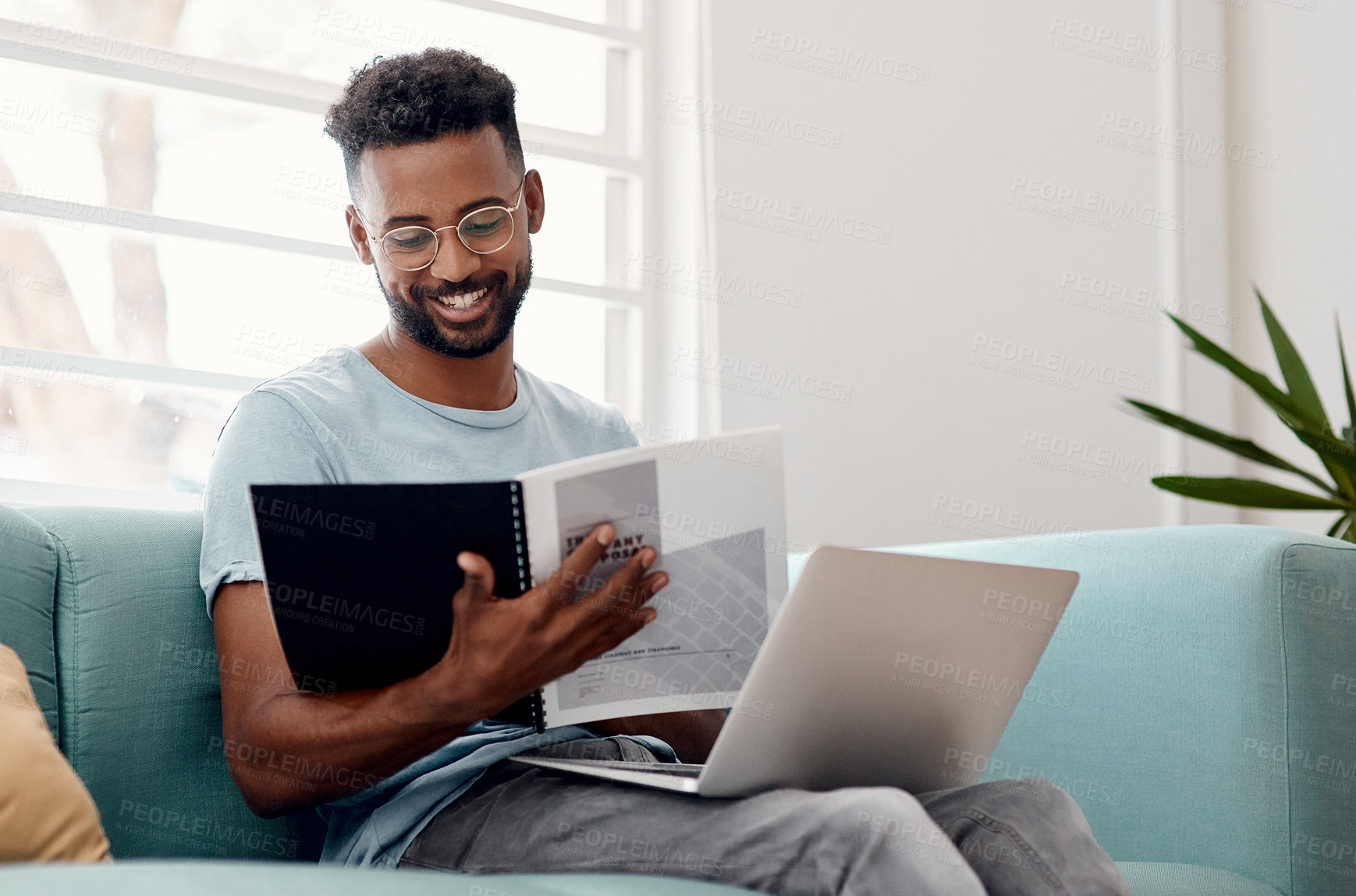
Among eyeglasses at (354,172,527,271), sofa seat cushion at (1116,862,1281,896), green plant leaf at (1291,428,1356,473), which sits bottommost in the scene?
sofa seat cushion at (1116,862,1281,896)

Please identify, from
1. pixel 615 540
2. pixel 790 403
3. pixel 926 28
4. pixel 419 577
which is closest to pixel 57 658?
pixel 419 577

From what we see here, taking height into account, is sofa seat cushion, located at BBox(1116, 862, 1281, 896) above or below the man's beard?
below

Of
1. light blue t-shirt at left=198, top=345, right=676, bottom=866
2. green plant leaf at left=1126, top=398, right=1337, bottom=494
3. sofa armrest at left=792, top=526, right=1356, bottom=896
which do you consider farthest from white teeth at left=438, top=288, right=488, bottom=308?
green plant leaf at left=1126, top=398, right=1337, bottom=494

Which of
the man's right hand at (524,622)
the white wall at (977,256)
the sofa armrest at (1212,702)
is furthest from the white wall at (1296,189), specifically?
the man's right hand at (524,622)

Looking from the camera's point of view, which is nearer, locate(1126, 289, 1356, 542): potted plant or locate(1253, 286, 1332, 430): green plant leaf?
locate(1126, 289, 1356, 542): potted plant

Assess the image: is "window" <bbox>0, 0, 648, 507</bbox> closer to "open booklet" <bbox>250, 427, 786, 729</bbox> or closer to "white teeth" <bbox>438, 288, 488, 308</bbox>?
"white teeth" <bbox>438, 288, 488, 308</bbox>

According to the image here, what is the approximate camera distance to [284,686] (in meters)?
1.11

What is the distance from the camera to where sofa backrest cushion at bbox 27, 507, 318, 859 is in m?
1.24

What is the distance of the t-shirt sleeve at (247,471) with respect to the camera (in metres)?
1.19

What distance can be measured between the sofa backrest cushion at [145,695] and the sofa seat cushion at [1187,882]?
2.95 ft

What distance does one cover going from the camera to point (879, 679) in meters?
1.05

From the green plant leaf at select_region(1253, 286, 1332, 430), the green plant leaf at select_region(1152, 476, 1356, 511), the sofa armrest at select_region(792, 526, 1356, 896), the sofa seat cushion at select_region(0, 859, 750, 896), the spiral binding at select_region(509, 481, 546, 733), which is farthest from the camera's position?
→ the green plant leaf at select_region(1253, 286, 1332, 430)

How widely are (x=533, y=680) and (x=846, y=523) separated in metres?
1.63

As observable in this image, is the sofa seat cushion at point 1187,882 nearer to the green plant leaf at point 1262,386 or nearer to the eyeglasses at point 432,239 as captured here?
the green plant leaf at point 1262,386
